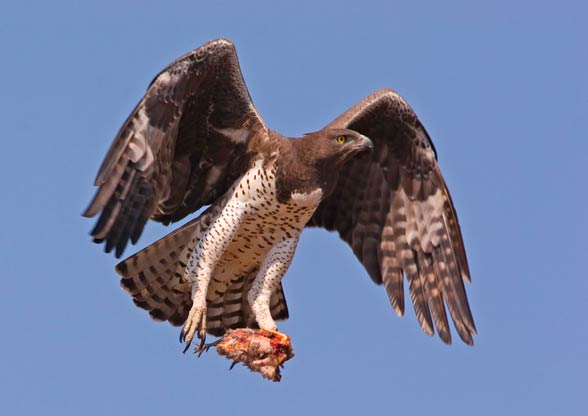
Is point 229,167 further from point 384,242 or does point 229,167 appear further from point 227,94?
point 384,242

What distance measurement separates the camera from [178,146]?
1418 cm

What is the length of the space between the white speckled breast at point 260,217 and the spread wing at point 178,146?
0.37 metres

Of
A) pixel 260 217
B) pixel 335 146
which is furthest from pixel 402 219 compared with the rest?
pixel 260 217

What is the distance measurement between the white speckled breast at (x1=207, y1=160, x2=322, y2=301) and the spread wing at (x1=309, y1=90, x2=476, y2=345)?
1.19 metres

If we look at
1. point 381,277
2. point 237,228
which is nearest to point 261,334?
point 237,228

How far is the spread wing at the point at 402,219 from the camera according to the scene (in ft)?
49.3

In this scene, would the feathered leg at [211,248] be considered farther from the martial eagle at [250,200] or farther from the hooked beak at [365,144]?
the hooked beak at [365,144]

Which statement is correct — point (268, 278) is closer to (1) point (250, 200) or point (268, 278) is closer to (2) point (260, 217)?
(2) point (260, 217)

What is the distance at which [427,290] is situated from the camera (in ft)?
49.6

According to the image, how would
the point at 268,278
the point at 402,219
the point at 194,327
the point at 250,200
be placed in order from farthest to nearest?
the point at 402,219, the point at 268,278, the point at 250,200, the point at 194,327

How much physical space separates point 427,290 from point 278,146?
238cm

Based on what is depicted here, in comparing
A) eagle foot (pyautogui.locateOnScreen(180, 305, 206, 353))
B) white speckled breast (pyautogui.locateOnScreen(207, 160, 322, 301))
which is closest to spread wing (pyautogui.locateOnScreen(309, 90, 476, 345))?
white speckled breast (pyautogui.locateOnScreen(207, 160, 322, 301))

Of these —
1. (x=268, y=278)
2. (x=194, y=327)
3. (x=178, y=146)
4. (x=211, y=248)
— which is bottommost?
(x=194, y=327)

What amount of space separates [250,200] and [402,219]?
2082 mm
